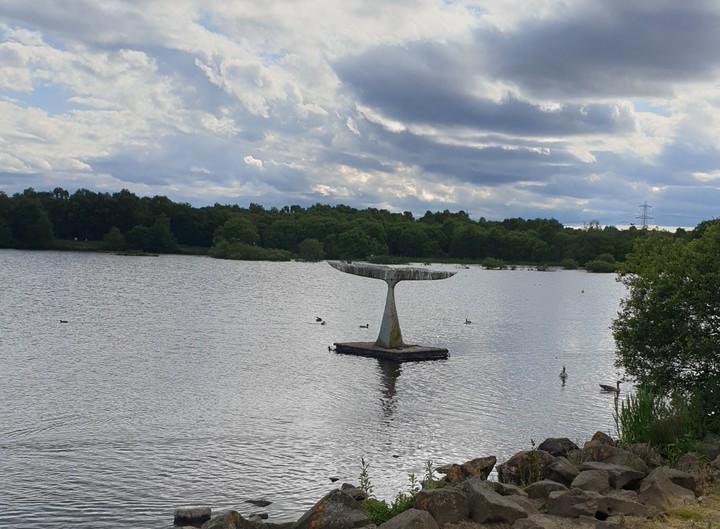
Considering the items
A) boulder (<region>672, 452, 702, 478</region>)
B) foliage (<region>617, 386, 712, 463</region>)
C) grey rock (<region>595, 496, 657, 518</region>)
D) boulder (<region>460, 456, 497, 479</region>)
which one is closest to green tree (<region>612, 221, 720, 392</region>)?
foliage (<region>617, 386, 712, 463</region>)

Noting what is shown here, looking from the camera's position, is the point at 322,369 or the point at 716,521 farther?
the point at 322,369

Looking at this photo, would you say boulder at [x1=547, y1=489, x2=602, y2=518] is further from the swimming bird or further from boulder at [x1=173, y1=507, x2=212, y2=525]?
the swimming bird

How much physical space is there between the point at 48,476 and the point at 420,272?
33.3m

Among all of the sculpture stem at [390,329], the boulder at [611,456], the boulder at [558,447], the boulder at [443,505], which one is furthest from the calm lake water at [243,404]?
the boulder at [443,505]

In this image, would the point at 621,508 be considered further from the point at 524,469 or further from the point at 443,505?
the point at 524,469

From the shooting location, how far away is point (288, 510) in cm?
2130

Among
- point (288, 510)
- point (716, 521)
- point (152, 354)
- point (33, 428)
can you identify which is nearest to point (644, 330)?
point (716, 521)

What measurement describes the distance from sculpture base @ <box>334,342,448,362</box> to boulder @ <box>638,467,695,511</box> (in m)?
32.0

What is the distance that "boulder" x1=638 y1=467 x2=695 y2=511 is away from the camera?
16906 mm

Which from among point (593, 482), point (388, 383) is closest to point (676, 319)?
point (593, 482)

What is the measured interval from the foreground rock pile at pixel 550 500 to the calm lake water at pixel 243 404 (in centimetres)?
408

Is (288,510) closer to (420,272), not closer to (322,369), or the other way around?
(322,369)

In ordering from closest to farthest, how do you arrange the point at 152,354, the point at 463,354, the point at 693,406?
the point at 693,406, the point at 152,354, the point at 463,354

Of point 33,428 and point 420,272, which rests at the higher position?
point 420,272
